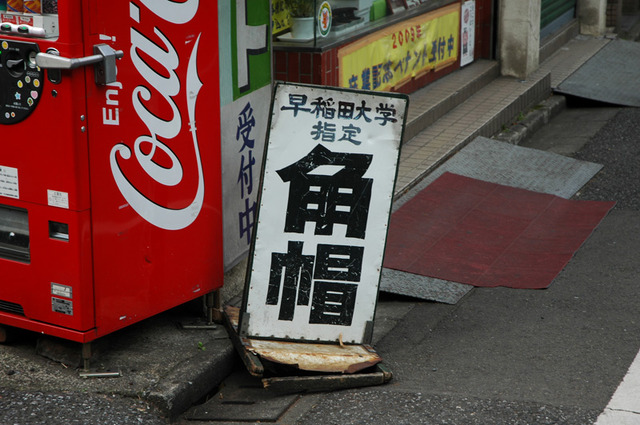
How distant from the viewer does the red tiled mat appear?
21.2ft

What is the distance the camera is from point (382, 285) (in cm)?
614

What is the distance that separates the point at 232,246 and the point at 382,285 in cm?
124

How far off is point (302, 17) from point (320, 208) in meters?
3.35

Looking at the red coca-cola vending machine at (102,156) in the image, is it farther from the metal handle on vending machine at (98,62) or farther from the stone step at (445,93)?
the stone step at (445,93)

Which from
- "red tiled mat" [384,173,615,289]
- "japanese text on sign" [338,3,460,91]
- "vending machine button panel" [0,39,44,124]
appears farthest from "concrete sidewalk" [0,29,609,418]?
"vending machine button panel" [0,39,44,124]

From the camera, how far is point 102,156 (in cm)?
440

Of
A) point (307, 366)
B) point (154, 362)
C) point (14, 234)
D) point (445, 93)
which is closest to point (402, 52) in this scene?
point (445, 93)

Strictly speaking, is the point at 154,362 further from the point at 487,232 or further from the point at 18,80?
the point at 487,232

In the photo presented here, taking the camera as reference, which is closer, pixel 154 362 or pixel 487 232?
pixel 154 362

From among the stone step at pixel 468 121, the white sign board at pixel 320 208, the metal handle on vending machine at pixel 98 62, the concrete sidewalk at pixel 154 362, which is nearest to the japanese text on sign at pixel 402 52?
the stone step at pixel 468 121

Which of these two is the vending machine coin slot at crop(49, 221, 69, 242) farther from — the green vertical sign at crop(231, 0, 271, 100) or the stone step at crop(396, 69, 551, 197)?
the stone step at crop(396, 69, 551, 197)

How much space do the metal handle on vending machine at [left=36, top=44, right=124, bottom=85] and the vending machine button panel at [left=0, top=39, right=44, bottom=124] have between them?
0.12 meters

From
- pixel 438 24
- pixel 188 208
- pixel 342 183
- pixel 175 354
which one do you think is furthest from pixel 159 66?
pixel 438 24

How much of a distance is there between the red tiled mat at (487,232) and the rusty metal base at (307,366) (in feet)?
5.29
